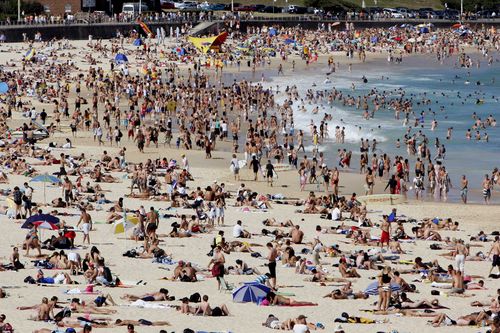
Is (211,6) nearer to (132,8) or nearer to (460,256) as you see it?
(132,8)

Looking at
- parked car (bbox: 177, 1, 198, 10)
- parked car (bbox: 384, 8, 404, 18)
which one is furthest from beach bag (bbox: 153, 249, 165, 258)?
parked car (bbox: 384, 8, 404, 18)

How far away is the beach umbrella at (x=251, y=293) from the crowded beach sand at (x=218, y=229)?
0.06 feet

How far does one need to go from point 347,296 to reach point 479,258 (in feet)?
16.7

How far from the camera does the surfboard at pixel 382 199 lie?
3100 cm

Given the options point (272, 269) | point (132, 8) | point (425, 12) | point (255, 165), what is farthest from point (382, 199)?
point (425, 12)

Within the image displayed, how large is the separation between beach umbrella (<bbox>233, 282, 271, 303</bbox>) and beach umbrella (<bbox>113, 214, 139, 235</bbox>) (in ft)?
17.1

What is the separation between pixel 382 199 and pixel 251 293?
11966 mm

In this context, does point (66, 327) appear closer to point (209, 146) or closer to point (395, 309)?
point (395, 309)

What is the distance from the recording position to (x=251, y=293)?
1981 centimetres

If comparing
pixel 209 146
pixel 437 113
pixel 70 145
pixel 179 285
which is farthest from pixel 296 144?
pixel 179 285

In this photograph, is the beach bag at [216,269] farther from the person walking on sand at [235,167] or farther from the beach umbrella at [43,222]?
the person walking on sand at [235,167]

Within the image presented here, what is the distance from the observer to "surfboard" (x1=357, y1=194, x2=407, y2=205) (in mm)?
31000

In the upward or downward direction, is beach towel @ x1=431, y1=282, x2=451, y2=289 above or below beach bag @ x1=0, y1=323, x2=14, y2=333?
below

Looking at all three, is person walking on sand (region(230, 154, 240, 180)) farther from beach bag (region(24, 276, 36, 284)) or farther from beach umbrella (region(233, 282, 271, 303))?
beach umbrella (region(233, 282, 271, 303))
